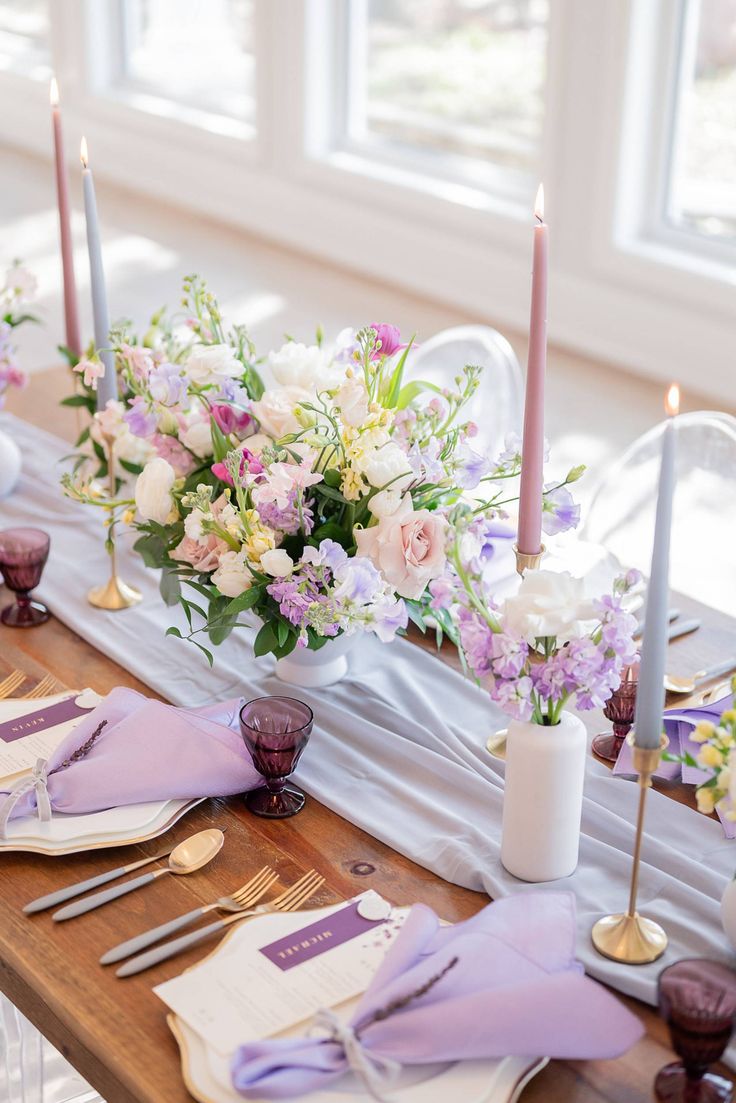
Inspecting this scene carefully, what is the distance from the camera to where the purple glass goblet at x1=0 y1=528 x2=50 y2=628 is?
1.54m

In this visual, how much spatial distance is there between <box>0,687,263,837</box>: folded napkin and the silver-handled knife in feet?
0.22

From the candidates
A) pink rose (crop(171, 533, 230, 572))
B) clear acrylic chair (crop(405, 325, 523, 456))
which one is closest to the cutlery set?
pink rose (crop(171, 533, 230, 572))

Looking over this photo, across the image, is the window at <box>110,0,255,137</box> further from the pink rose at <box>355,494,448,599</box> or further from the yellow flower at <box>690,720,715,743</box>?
the yellow flower at <box>690,720,715,743</box>

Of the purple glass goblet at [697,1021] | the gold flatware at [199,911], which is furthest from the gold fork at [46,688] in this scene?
the purple glass goblet at [697,1021]

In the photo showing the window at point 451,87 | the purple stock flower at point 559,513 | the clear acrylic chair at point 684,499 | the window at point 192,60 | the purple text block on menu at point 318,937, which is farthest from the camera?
the window at point 192,60

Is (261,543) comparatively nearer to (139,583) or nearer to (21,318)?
(139,583)

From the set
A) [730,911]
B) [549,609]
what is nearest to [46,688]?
[549,609]

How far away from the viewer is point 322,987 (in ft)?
3.32

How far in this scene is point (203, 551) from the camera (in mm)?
1321

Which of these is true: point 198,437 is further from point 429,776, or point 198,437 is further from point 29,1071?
point 29,1071

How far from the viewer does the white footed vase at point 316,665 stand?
1.41 meters

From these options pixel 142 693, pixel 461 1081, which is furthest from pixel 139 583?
pixel 461 1081

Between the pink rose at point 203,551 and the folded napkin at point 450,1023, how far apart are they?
0.44 metres

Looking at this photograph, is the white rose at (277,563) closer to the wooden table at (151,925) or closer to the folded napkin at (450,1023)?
the wooden table at (151,925)
